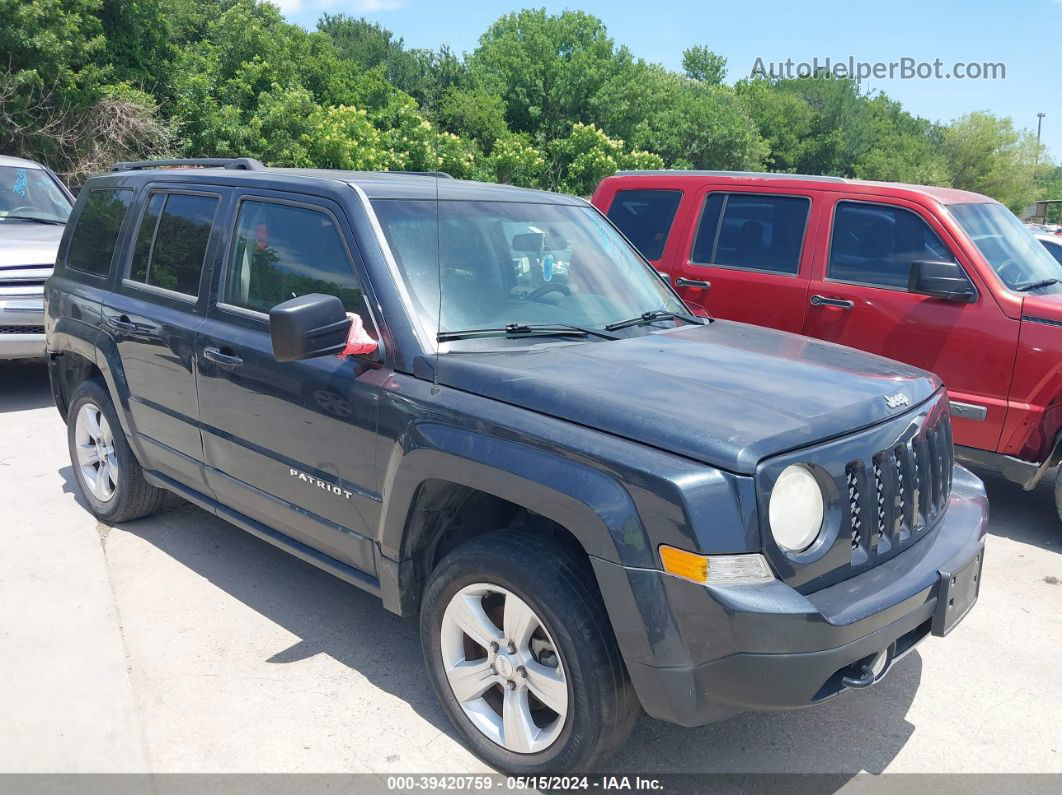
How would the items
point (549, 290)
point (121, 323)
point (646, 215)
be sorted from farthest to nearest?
point (646, 215) → point (121, 323) → point (549, 290)

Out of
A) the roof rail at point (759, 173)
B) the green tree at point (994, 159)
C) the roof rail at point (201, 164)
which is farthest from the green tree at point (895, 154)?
the roof rail at point (201, 164)

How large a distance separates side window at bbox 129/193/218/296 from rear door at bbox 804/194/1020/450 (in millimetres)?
3704

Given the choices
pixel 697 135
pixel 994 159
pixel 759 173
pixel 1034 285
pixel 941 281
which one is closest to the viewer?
pixel 941 281

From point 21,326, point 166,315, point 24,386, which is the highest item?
point 166,315

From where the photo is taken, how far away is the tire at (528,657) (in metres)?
2.62

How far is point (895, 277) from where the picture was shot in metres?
5.62

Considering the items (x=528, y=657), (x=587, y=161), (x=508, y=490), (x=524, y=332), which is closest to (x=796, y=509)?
(x=508, y=490)

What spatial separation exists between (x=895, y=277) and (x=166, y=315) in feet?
13.7

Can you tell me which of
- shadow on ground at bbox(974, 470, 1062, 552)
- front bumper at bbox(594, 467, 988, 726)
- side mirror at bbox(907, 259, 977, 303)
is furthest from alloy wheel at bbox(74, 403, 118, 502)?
shadow on ground at bbox(974, 470, 1062, 552)

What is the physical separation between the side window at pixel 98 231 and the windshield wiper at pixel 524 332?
245 centimetres

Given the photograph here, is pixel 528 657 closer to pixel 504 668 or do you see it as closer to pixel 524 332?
pixel 504 668

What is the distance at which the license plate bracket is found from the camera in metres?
2.82

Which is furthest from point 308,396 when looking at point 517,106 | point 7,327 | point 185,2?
point 517,106

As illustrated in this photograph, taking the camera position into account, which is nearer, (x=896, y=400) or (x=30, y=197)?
(x=896, y=400)
